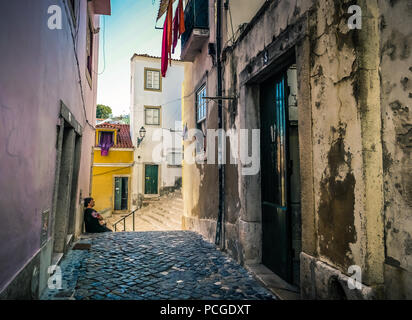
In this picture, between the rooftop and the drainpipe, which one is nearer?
the drainpipe

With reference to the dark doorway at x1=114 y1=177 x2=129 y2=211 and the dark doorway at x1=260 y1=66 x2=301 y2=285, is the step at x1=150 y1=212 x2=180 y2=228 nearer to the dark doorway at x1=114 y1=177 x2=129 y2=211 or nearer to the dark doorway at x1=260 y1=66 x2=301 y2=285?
the dark doorway at x1=114 y1=177 x2=129 y2=211

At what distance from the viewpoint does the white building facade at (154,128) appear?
2034 centimetres

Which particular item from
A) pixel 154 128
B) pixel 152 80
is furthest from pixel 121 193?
pixel 152 80

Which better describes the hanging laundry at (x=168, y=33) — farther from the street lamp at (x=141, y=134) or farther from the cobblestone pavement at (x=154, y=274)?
the street lamp at (x=141, y=134)

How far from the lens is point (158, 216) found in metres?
16.1

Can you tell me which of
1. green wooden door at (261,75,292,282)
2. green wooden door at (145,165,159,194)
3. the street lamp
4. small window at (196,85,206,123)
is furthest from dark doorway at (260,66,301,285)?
green wooden door at (145,165,159,194)

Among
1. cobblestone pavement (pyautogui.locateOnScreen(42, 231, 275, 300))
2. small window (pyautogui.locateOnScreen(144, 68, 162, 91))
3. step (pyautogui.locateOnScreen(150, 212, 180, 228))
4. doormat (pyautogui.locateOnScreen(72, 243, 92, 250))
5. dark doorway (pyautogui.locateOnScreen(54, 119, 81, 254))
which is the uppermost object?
small window (pyautogui.locateOnScreen(144, 68, 162, 91))

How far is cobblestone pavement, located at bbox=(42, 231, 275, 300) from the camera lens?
3559 millimetres

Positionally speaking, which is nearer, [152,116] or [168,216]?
[168,216]

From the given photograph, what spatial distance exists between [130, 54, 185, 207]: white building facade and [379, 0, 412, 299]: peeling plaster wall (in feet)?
61.0

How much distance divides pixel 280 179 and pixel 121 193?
17395 mm

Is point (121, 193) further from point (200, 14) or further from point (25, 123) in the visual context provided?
point (25, 123)

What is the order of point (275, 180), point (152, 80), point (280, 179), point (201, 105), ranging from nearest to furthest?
point (280, 179) → point (275, 180) → point (201, 105) → point (152, 80)
